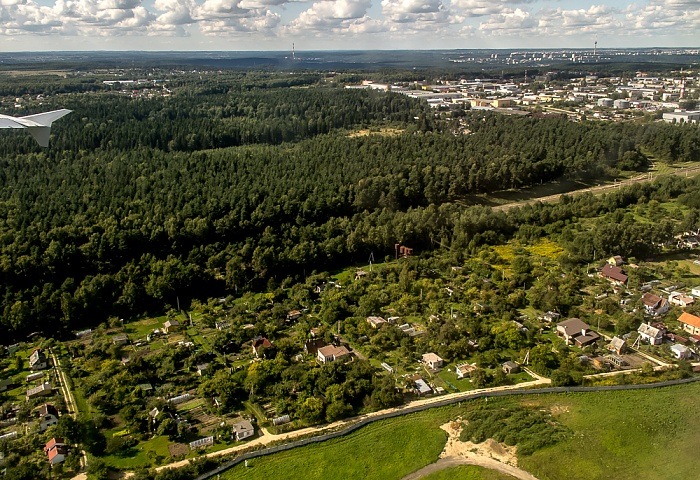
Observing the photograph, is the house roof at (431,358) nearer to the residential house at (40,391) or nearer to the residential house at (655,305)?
the residential house at (655,305)

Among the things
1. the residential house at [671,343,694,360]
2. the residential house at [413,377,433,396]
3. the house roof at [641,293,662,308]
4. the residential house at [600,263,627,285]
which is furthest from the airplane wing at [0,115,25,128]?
the residential house at [600,263,627,285]

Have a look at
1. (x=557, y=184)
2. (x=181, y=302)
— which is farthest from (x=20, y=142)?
(x=557, y=184)

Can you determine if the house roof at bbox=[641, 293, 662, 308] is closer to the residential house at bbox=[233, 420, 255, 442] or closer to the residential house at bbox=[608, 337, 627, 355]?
the residential house at bbox=[608, 337, 627, 355]

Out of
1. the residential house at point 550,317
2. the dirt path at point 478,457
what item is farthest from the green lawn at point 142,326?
the residential house at point 550,317

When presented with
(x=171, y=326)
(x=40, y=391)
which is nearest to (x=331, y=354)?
(x=171, y=326)

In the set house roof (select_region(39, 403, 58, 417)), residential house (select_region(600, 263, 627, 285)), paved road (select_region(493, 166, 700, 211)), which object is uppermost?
paved road (select_region(493, 166, 700, 211))

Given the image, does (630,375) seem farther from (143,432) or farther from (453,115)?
(453,115)
